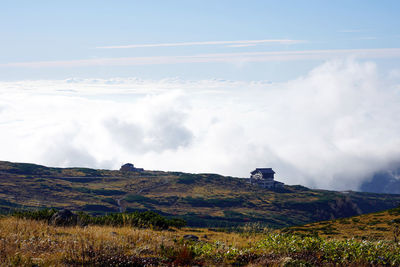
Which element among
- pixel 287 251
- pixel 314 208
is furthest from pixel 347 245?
pixel 314 208

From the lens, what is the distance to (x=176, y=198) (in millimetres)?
155875

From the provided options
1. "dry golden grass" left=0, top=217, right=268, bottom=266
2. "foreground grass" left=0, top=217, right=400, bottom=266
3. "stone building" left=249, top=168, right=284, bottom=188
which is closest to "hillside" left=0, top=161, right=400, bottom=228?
"stone building" left=249, top=168, right=284, bottom=188

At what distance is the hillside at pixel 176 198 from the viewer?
12719cm

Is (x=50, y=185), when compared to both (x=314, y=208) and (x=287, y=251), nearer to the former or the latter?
(x=314, y=208)

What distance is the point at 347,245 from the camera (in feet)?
51.4

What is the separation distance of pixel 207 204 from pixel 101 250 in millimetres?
140961

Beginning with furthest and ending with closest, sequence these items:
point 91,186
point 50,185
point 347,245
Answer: point 91,186 < point 50,185 < point 347,245

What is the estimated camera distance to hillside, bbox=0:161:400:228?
417 ft

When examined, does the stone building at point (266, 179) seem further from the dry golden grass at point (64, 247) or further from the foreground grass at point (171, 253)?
the dry golden grass at point (64, 247)

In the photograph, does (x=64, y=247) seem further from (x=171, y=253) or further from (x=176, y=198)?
(x=176, y=198)

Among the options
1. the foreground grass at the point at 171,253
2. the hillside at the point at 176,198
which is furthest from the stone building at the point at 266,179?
the foreground grass at the point at 171,253

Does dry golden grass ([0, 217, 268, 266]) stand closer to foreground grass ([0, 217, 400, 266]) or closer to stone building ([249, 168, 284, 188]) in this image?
foreground grass ([0, 217, 400, 266])

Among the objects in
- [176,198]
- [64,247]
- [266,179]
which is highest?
[266,179]

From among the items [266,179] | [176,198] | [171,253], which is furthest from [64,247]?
[266,179]
